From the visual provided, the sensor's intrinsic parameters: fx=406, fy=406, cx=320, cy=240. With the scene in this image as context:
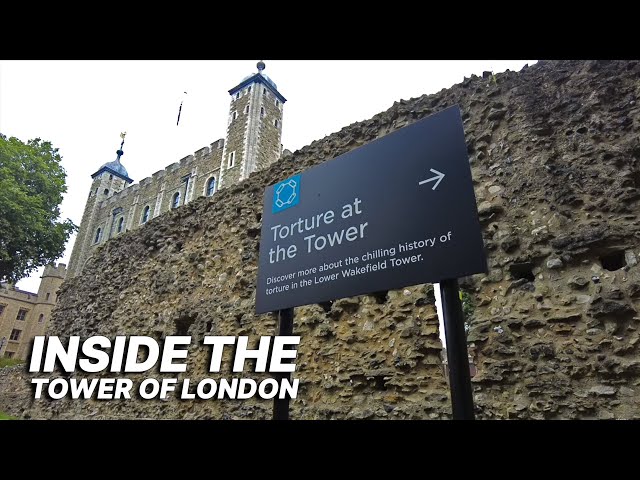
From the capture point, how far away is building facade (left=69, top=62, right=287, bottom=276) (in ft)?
104

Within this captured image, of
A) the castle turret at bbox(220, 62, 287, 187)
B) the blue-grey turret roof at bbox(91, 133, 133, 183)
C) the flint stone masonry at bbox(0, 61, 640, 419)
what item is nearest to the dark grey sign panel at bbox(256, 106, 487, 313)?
the flint stone masonry at bbox(0, 61, 640, 419)

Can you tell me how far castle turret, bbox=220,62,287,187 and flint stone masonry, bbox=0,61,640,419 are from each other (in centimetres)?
2352

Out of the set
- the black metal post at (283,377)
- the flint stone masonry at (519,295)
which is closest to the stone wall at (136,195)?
the flint stone masonry at (519,295)

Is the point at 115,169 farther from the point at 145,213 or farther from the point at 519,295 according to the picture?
the point at 519,295

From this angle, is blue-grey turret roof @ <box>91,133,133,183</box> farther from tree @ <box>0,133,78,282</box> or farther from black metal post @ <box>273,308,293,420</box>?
black metal post @ <box>273,308,293,420</box>

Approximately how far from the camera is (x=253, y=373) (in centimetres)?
745

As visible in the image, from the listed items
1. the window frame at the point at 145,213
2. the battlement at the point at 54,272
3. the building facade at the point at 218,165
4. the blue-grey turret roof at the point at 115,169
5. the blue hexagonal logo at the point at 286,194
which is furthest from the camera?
the battlement at the point at 54,272

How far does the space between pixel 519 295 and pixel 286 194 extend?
3.26m

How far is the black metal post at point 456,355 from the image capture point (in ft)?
9.22

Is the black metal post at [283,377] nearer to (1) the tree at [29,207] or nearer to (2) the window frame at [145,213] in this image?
(1) the tree at [29,207]

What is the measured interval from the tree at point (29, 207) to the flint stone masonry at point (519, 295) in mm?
17628

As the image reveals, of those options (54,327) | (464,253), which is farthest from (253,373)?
(54,327)

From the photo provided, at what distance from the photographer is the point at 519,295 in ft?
17.2
